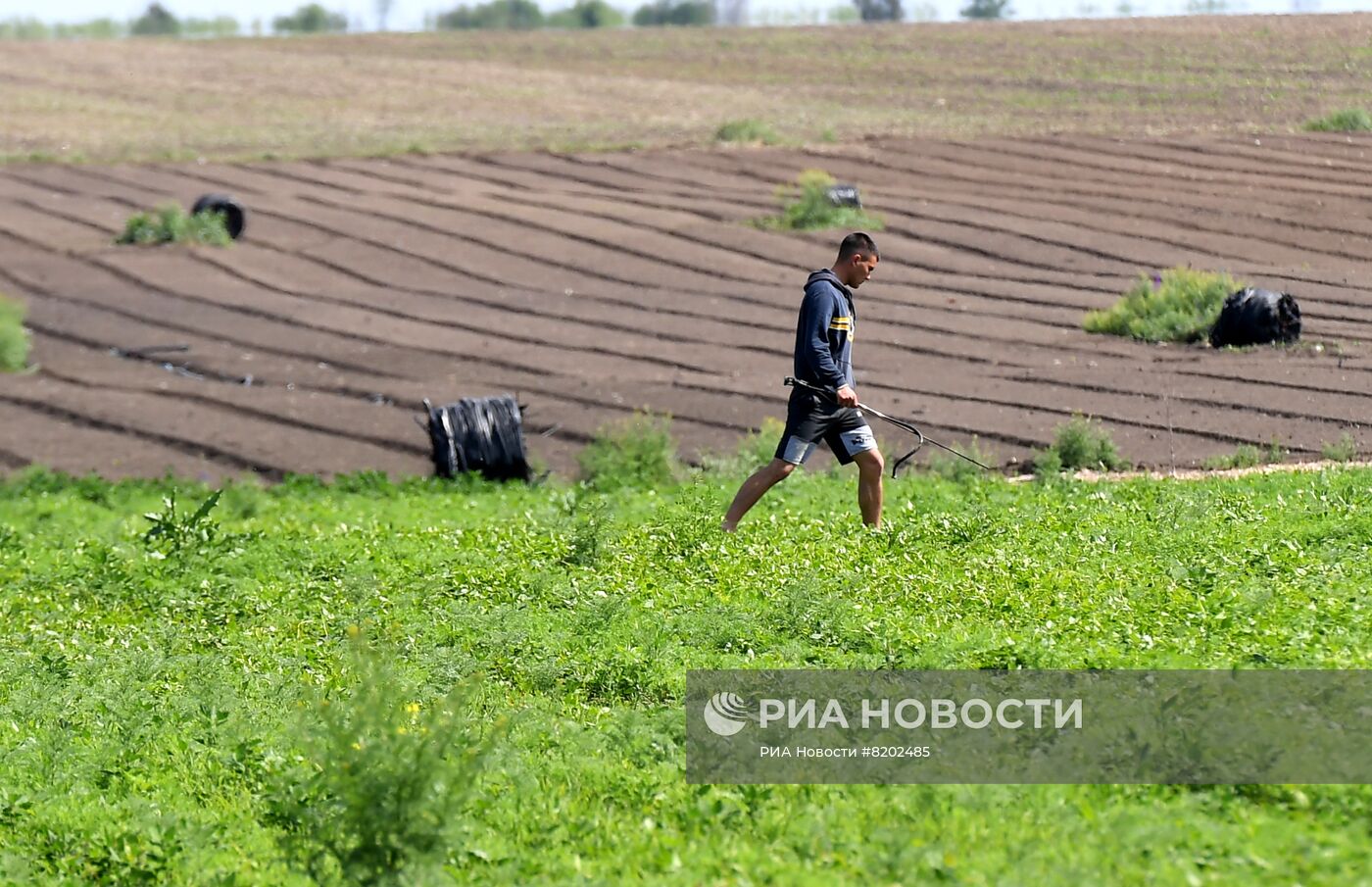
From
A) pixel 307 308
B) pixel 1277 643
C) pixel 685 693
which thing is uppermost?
pixel 1277 643

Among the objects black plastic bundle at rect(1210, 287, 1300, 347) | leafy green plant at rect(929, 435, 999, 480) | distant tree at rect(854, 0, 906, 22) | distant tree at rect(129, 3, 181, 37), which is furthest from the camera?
distant tree at rect(129, 3, 181, 37)

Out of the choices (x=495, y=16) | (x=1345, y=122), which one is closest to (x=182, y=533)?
(x=1345, y=122)

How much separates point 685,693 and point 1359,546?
12.2 feet

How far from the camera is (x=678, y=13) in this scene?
345 feet

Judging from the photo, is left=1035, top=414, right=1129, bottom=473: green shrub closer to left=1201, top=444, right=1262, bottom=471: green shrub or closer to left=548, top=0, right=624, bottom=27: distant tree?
left=1201, top=444, right=1262, bottom=471: green shrub

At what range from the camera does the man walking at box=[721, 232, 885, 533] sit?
9852 mm

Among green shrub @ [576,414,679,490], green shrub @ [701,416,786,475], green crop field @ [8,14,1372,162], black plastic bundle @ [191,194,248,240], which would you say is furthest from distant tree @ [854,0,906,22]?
green shrub @ [576,414,679,490]

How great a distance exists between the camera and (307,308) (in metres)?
25.0

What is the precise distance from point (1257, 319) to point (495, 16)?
9879cm

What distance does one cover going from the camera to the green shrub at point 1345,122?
2562cm

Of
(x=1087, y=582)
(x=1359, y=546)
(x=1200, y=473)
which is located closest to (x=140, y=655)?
(x=1087, y=582)

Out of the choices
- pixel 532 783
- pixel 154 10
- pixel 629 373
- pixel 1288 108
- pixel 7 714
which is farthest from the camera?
pixel 154 10

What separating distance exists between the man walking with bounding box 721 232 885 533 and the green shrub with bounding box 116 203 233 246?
2166cm

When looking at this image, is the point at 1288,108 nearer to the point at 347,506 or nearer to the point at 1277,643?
the point at 347,506
